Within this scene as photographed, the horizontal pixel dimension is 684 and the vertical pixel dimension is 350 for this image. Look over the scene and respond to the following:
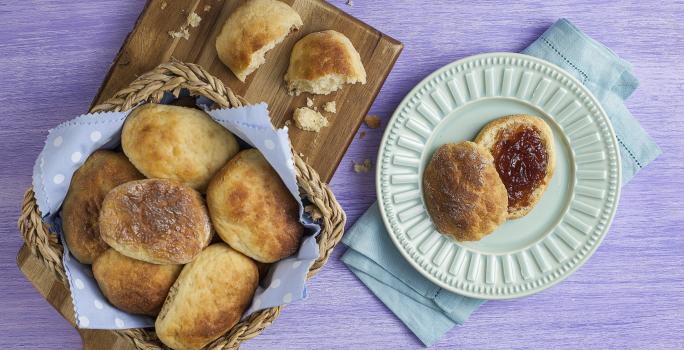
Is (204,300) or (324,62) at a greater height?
(324,62)

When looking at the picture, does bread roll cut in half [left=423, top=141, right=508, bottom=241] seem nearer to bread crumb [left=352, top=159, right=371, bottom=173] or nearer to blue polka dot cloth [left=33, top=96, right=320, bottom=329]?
bread crumb [left=352, top=159, right=371, bottom=173]

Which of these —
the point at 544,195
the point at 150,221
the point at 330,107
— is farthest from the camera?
the point at 544,195

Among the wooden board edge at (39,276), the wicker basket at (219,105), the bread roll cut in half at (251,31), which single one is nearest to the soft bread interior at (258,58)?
the bread roll cut in half at (251,31)

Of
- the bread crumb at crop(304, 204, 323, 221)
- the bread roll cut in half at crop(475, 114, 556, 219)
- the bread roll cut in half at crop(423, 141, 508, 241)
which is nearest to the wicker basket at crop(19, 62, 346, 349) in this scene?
the bread crumb at crop(304, 204, 323, 221)

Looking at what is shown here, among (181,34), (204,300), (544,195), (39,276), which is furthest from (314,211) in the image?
(39,276)

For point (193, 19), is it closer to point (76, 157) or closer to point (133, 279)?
point (76, 157)

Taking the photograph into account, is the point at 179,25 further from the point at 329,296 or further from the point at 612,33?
the point at 612,33
